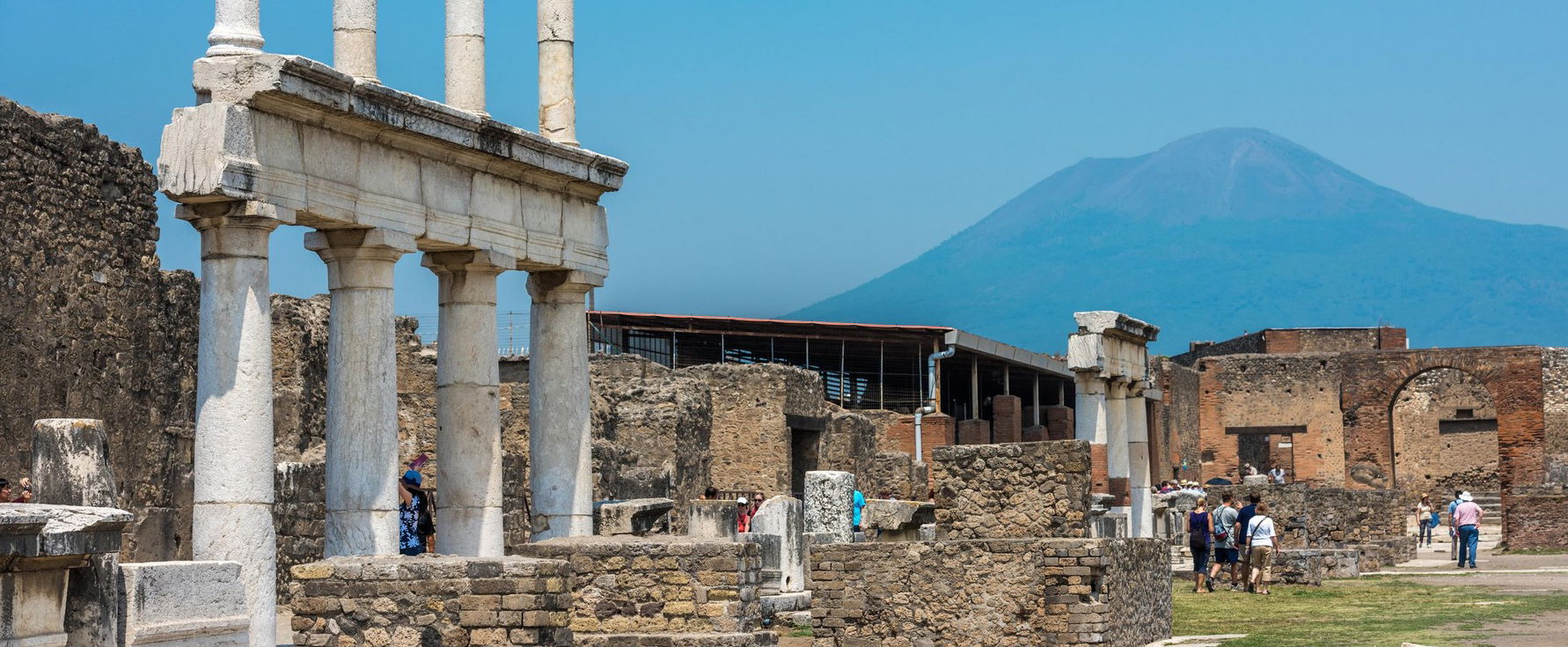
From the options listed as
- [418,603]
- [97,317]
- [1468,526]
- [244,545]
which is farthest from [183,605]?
[1468,526]

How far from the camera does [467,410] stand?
653 inches

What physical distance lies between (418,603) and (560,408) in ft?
28.3

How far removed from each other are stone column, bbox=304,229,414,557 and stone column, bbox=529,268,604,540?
251 cm

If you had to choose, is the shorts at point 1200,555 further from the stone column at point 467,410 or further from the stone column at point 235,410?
the stone column at point 235,410

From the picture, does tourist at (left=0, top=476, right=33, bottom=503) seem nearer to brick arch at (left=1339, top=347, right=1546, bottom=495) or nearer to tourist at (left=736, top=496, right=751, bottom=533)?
tourist at (left=736, top=496, right=751, bottom=533)

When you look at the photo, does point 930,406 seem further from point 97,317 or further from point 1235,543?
point 97,317

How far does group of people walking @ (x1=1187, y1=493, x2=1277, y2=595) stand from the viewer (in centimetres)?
2391

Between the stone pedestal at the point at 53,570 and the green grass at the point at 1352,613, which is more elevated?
the stone pedestal at the point at 53,570

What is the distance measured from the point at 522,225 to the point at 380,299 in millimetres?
2174

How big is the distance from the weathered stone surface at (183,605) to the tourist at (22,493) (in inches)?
148

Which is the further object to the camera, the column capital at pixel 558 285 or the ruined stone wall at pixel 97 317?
the column capital at pixel 558 285

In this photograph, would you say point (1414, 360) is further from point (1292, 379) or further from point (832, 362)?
point (832, 362)

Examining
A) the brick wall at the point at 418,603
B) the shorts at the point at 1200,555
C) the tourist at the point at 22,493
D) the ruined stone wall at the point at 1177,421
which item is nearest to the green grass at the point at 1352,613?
the shorts at the point at 1200,555

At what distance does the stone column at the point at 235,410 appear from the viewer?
13.2 metres
